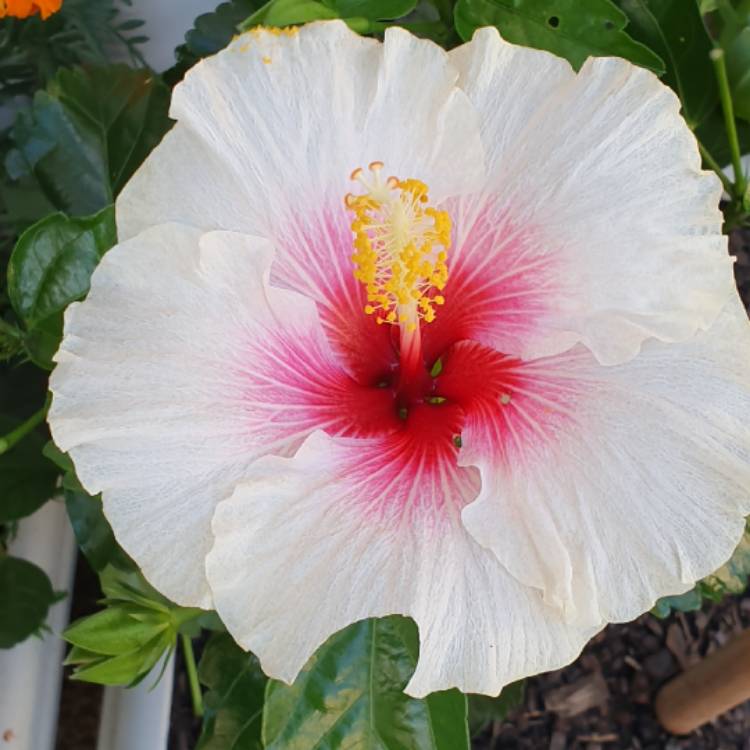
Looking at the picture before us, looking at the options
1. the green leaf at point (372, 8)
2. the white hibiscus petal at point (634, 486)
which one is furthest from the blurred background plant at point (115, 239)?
the white hibiscus petal at point (634, 486)

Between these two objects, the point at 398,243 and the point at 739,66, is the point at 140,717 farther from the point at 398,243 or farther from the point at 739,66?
the point at 739,66

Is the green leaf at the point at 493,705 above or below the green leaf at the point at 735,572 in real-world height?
below

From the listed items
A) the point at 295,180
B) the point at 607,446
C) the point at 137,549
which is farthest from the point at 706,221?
the point at 137,549

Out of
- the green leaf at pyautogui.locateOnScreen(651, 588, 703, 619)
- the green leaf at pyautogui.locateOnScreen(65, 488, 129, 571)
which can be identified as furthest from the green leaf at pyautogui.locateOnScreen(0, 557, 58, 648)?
the green leaf at pyautogui.locateOnScreen(651, 588, 703, 619)

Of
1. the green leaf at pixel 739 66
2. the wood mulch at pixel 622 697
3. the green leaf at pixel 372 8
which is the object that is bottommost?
the wood mulch at pixel 622 697

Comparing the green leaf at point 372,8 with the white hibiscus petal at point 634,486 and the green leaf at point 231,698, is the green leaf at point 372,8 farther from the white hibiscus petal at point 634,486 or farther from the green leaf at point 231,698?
the green leaf at point 231,698

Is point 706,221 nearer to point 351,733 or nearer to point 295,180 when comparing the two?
point 295,180

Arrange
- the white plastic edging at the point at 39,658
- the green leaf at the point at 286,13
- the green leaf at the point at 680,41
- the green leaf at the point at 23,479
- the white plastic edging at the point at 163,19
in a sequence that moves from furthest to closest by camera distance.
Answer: the white plastic edging at the point at 163,19 < the white plastic edging at the point at 39,658 < the green leaf at the point at 23,479 < the green leaf at the point at 680,41 < the green leaf at the point at 286,13
